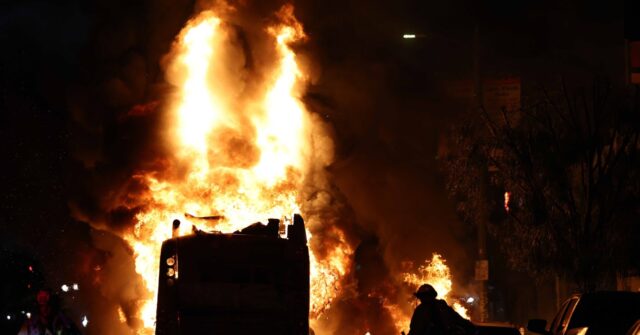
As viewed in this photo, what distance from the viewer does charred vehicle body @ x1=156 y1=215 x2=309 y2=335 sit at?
1530 centimetres

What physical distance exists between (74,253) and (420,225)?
35.3 feet

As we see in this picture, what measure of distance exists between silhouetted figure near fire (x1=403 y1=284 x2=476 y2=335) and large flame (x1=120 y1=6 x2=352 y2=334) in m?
12.1

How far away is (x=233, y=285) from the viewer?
51.2 feet

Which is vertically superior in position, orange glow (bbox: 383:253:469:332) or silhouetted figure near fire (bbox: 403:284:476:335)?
orange glow (bbox: 383:253:469:332)

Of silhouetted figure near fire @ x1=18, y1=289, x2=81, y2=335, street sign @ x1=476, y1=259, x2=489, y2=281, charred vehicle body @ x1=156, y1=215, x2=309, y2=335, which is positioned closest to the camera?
silhouetted figure near fire @ x1=18, y1=289, x2=81, y2=335

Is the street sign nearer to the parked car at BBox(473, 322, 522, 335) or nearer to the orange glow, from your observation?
the orange glow

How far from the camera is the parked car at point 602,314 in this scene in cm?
1367

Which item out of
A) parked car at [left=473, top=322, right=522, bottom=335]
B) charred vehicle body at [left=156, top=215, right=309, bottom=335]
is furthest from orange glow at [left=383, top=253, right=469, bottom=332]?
charred vehicle body at [left=156, top=215, right=309, bottom=335]

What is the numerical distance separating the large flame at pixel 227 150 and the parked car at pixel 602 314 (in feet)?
37.2

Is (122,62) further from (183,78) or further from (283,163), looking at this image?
(283,163)

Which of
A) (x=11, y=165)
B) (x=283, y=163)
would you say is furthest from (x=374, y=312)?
(x=11, y=165)

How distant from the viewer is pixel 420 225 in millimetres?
32156

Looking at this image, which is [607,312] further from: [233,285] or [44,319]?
[44,319]

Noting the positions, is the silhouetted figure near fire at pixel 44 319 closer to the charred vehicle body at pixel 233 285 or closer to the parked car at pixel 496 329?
the charred vehicle body at pixel 233 285
